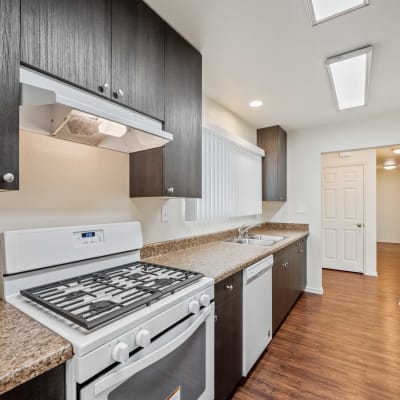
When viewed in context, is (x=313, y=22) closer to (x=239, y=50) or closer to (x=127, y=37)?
(x=239, y=50)

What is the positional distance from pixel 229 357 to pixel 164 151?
1.33m

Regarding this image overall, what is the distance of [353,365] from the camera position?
194cm

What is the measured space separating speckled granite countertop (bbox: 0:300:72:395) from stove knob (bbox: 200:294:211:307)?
0.64 metres

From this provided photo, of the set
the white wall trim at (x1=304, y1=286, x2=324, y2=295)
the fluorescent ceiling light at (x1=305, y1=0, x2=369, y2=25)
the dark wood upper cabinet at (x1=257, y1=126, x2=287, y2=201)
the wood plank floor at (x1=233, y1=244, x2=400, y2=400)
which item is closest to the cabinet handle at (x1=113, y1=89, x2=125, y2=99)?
the fluorescent ceiling light at (x1=305, y1=0, x2=369, y2=25)

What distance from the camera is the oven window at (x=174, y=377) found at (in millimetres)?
854

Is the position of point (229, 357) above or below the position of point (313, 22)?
below

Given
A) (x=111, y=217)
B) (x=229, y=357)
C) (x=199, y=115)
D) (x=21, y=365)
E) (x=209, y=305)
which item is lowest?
(x=229, y=357)

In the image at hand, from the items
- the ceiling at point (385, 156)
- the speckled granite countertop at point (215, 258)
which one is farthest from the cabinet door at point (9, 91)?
the ceiling at point (385, 156)

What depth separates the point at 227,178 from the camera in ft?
9.21

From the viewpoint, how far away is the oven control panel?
4.13 ft

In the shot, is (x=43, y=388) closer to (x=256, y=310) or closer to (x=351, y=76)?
(x=256, y=310)

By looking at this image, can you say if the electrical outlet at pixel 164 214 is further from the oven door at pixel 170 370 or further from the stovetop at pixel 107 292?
the oven door at pixel 170 370

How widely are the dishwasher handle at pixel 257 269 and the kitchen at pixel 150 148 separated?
2.1 inches

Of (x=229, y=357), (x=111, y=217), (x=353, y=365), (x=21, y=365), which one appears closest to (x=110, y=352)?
(x=21, y=365)
